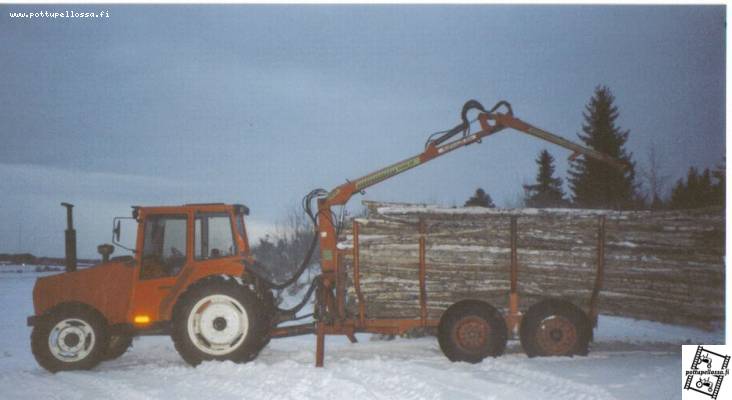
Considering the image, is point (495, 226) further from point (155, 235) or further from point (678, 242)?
point (155, 235)

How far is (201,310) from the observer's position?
26.0 feet

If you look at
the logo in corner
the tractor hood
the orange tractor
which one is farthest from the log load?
the tractor hood

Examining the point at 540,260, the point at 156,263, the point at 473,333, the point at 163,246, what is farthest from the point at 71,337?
the point at 540,260

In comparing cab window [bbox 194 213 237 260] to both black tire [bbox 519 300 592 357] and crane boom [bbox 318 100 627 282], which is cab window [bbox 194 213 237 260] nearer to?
crane boom [bbox 318 100 627 282]

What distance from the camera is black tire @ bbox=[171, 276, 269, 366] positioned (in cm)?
777

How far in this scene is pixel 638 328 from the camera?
33.9 feet

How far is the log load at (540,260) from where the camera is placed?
8.25m

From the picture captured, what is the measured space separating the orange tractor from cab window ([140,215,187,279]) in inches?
0.5

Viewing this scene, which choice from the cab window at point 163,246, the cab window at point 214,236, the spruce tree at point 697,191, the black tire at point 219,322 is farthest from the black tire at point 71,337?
the spruce tree at point 697,191

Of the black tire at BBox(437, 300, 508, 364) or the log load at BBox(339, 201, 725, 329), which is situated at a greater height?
the log load at BBox(339, 201, 725, 329)

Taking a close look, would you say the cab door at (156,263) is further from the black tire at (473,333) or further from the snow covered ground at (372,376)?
the black tire at (473,333)

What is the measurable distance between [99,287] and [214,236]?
1.64 meters

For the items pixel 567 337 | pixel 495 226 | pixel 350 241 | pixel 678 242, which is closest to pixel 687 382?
pixel 567 337

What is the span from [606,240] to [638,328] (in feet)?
9.70
